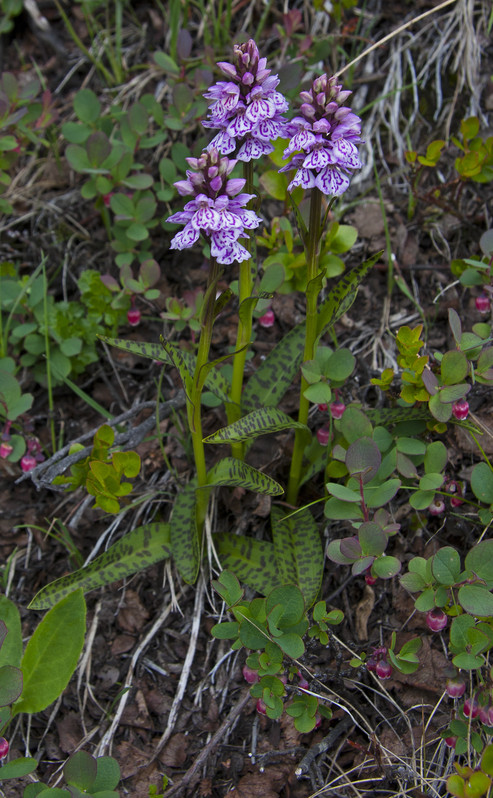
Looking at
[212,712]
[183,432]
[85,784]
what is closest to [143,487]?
[183,432]

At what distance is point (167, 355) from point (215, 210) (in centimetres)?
66

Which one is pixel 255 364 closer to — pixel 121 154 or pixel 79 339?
pixel 79 339

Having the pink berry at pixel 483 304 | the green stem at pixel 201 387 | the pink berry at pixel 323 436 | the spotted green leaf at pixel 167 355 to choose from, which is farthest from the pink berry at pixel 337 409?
the pink berry at pixel 483 304

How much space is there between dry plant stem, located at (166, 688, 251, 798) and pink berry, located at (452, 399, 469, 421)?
4.33 ft

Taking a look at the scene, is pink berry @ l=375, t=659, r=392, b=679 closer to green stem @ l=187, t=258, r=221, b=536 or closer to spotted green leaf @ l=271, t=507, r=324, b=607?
spotted green leaf @ l=271, t=507, r=324, b=607

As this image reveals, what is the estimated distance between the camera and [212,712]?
2461 millimetres

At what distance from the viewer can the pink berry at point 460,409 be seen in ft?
7.95

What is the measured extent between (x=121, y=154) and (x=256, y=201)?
135cm

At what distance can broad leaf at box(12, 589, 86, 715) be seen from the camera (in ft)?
7.80

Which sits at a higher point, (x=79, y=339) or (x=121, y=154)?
(x=121, y=154)

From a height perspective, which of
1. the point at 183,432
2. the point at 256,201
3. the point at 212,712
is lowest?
the point at 212,712

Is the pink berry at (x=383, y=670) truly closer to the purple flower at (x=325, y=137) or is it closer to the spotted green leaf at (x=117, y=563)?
the spotted green leaf at (x=117, y=563)

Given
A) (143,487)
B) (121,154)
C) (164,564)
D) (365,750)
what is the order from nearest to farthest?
(365,750)
(164,564)
(143,487)
(121,154)

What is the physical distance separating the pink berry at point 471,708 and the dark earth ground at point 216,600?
0.25 meters
